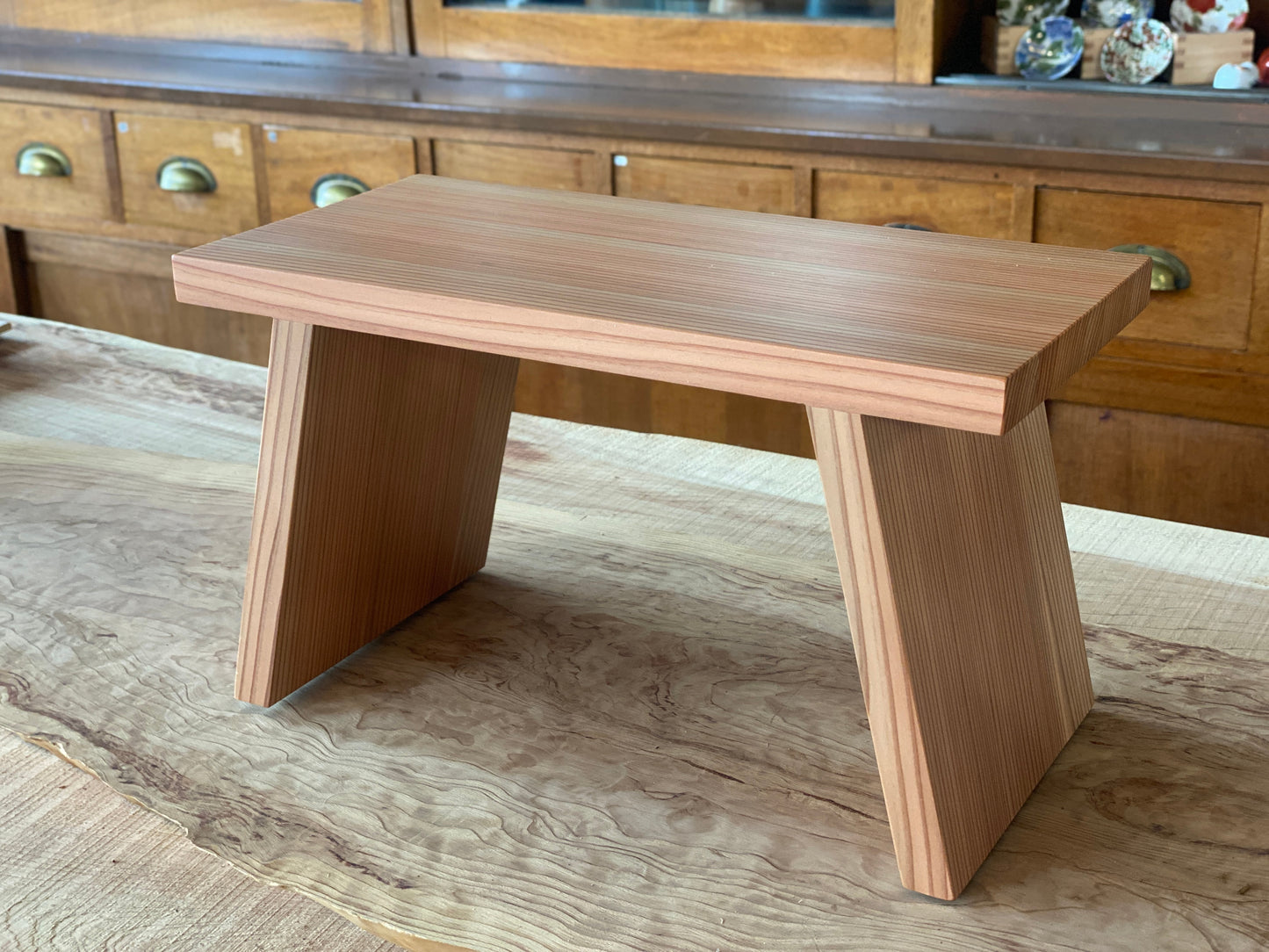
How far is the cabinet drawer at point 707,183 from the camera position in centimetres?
172

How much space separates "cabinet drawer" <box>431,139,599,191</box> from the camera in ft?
6.01

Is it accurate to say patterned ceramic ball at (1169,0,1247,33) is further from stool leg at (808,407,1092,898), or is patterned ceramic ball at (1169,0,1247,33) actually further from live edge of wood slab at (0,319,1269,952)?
stool leg at (808,407,1092,898)

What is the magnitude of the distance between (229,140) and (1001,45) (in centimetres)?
121

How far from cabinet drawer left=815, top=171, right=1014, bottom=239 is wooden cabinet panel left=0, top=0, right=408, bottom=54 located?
88 centimetres

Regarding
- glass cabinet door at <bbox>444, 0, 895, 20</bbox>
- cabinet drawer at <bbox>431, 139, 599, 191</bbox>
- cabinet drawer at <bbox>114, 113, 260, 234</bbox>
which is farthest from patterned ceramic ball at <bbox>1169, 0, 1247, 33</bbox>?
cabinet drawer at <bbox>114, 113, 260, 234</bbox>

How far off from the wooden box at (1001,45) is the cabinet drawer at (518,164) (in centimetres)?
59

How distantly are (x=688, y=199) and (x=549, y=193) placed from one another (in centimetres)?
90

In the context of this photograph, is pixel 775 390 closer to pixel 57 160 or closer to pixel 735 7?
pixel 735 7

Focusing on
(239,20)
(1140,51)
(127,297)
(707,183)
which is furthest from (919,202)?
(127,297)

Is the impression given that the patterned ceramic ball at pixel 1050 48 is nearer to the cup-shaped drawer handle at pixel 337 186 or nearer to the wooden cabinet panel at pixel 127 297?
the cup-shaped drawer handle at pixel 337 186

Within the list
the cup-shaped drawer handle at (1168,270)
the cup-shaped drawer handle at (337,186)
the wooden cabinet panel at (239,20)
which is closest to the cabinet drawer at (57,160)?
the wooden cabinet panel at (239,20)

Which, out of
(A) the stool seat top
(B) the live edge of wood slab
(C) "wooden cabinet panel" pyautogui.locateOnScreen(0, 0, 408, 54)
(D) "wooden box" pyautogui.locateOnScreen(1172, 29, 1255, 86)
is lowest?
(B) the live edge of wood slab

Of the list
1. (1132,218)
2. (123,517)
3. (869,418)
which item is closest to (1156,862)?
(869,418)

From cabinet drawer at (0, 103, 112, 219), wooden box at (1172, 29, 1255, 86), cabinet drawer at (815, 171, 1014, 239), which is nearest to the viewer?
cabinet drawer at (815, 171, 1014, 239)
